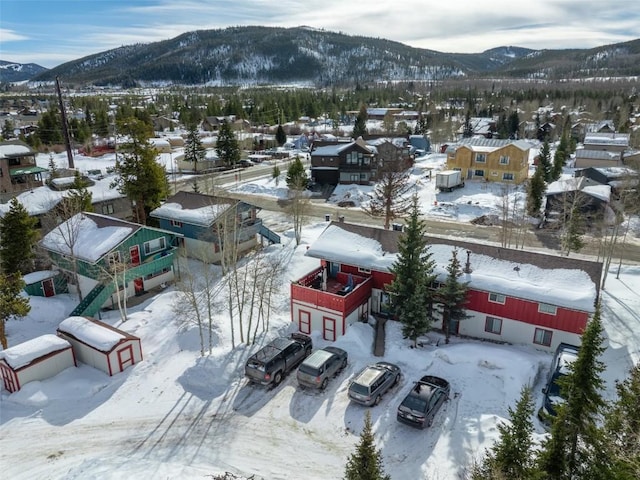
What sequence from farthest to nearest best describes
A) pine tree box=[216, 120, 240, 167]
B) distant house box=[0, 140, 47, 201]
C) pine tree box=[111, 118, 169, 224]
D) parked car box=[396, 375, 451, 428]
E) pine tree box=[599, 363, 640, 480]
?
pine tree box=[216, 120, 240, 167] → distant house box=[0, 140, 47, 201] → pine tree box=[111, 118, 169, 224] → parked car box=[396, 375, 451, 428] → pine tree box=[599, 363, 640, 480]

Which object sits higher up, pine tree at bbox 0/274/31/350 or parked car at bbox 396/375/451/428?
pine tree at bbox 0/274/31/350

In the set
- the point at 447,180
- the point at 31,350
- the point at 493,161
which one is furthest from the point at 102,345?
the point at 493,161

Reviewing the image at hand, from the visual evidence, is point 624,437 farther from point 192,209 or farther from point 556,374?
point 192,209

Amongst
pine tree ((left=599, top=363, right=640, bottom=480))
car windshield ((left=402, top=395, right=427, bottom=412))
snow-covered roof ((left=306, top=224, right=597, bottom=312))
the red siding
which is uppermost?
pine tree ((left=599, top=363, right=640, bottom=480))

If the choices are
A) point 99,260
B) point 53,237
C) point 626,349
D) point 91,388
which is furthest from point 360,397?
point 53,237

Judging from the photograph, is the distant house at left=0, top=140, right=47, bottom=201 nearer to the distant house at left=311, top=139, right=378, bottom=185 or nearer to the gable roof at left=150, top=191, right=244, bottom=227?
the gable roof at left=150, top=191, right=244, bottom=227

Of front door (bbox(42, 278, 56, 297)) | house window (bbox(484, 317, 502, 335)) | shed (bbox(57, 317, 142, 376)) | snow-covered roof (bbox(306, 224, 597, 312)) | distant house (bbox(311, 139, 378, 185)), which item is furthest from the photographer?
distant house (bbox(311, 139, 378, 185))

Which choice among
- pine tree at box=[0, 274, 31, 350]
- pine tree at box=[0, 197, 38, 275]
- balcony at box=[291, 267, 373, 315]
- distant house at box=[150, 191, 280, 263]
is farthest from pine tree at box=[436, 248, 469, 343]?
pine tree at box=[0, 197, 38, 275]

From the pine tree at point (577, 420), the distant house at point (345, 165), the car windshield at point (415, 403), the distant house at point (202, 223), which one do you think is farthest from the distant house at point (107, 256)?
the distant house at point (345, 165)

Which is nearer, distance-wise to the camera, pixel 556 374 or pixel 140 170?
pixel 556 374
